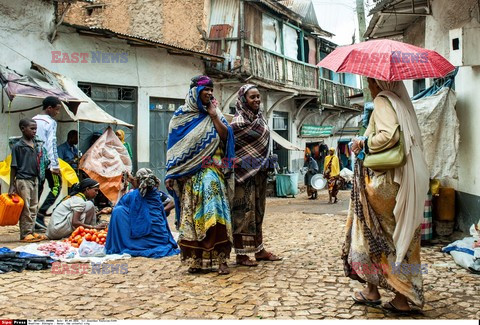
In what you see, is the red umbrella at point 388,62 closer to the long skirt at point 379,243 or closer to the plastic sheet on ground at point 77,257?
the long skirt at point 379,243

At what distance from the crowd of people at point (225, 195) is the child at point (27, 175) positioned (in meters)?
0.01

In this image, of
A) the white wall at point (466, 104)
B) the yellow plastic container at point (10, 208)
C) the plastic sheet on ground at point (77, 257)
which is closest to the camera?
the plastic sheet on ground at point (77, 257)

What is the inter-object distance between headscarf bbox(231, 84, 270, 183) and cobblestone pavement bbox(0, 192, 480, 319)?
3.61 feet

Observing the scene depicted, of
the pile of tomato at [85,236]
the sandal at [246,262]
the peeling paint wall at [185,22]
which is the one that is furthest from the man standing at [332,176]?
the sandal at [246,262]

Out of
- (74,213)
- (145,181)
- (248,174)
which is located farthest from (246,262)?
(74,213)

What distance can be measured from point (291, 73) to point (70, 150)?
37.5ft

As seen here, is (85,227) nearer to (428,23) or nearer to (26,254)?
(26,254)

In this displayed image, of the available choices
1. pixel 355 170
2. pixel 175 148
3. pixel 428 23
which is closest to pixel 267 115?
pixel 428 23

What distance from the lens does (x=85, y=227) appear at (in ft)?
23.9

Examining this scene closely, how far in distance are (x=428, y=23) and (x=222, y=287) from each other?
20.0ft

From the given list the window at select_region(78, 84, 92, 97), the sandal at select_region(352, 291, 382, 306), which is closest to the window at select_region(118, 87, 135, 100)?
the window at select_region(78, 84, 92, 97)

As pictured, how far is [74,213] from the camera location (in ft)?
23.8

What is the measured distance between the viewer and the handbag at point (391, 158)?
12.1ft

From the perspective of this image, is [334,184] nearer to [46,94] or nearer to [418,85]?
[418,85]
